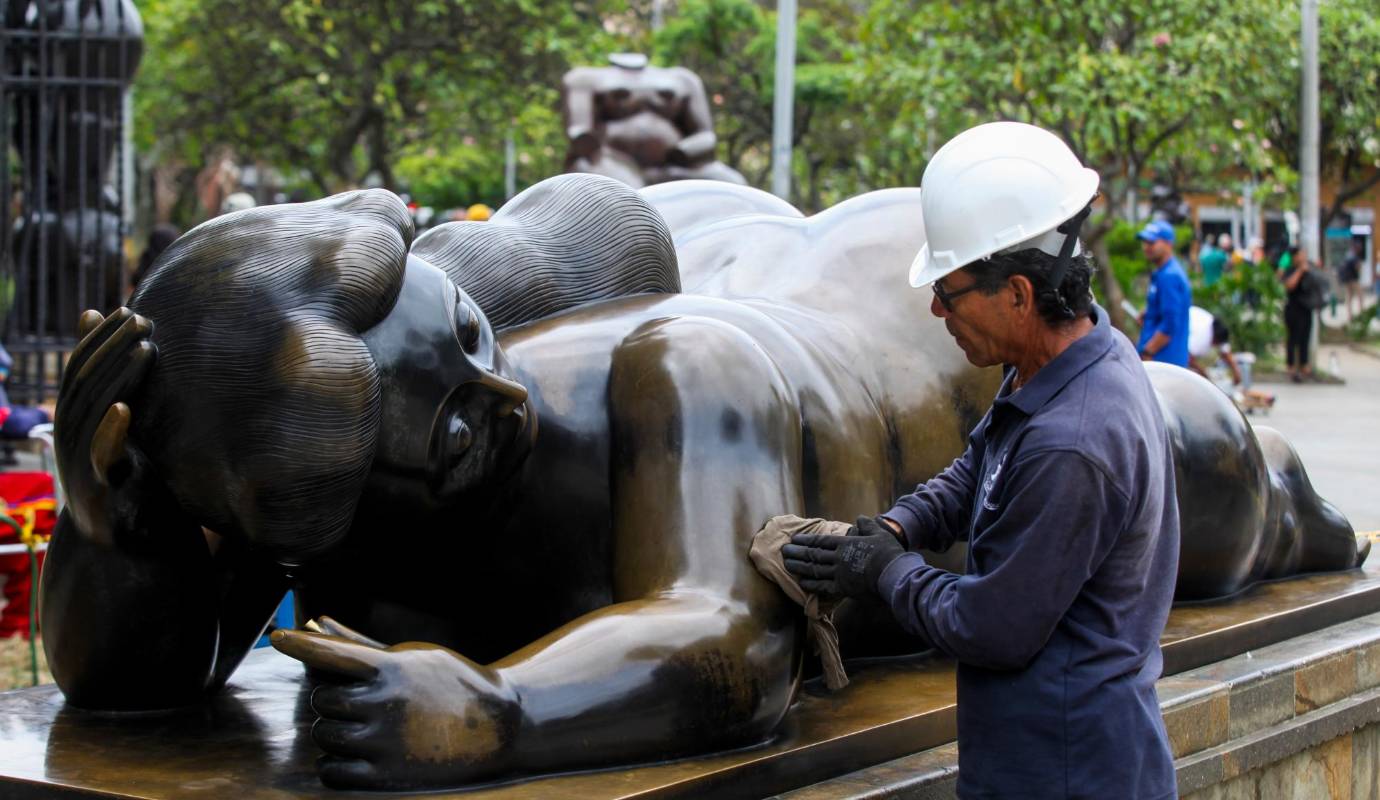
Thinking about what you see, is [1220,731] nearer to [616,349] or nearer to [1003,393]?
[1003,393]

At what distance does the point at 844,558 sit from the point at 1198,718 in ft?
4.19

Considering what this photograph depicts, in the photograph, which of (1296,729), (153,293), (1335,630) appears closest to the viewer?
(153,293)

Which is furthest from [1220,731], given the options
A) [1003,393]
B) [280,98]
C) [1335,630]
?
[280,98]

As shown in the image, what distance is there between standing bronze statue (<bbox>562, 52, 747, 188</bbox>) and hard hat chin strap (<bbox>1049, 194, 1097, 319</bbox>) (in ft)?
36.2

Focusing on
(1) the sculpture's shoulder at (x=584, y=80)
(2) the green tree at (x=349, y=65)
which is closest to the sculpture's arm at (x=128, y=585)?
(1) the sculpture's shoulder at (x=584, y=80)

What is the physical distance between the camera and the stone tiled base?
357 cm

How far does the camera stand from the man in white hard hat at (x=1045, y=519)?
7.82ft

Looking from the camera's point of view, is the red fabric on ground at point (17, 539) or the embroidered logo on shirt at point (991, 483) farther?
the red fabric on ground at point (17, 539)

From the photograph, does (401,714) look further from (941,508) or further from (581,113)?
(581,113)

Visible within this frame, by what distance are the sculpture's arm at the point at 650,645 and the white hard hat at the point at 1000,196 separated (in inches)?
21.2

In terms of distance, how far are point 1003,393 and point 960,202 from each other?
38 cm

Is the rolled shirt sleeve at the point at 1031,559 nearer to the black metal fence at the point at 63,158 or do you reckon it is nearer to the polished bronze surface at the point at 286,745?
the polished bronze surface at the point at 286,745

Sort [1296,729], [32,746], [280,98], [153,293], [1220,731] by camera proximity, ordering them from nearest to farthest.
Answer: [153,293], [32,746], [1220,731], [1296,729], [280,98]

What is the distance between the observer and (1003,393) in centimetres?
278
